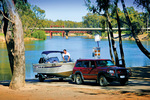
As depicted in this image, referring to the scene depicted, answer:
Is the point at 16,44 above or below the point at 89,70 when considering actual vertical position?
above

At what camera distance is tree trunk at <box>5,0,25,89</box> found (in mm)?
17250

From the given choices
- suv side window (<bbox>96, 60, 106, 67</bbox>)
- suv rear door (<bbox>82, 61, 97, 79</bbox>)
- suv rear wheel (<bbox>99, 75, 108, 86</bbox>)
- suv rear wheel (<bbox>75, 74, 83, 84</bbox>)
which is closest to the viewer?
suv rear wheel (<bbox>99, 75, 108, 86</bbox>)

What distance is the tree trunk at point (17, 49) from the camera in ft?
56.6

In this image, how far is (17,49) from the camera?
57.0ft

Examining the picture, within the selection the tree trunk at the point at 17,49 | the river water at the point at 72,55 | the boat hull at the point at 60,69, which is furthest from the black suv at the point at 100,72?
the river water at the point at 72,55

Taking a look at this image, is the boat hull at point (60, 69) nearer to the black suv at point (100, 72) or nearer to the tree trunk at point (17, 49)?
the black suv at point (100, 72)

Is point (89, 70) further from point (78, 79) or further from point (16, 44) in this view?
point (16, 44)

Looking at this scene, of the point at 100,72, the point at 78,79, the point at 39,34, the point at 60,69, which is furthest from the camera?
the point at 39,34

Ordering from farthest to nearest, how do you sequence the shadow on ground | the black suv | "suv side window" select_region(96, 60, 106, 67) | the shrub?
the shrub
the shadow on ground
"suv side window" select_region(96, 60, 106, 67)
the black suv

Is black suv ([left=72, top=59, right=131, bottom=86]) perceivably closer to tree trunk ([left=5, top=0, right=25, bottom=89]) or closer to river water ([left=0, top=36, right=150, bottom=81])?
tree trunk ([left=5, top=0, right=25, bottom=89])

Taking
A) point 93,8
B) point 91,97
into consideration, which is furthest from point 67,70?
point 93,8

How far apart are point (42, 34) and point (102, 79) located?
132317 mm

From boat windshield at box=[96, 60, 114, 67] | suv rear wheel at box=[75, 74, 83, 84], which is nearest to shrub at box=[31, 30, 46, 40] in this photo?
suv rear wheel at box=[75, 74, 83, 84]

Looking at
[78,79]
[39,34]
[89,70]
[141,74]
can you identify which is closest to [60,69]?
[78,79]
